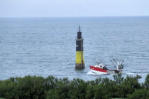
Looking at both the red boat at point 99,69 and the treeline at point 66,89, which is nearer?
the treeline at point 66,89

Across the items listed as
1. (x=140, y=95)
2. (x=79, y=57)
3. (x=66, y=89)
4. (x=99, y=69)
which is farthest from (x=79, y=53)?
(x=140, y=95)

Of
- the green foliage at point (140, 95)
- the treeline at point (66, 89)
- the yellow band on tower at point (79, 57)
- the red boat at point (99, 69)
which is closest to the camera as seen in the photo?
the green foliage at point (140, 95)

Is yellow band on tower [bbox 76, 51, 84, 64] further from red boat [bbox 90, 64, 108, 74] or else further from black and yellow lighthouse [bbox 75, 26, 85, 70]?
red boat [bbox 90, 64, 108, 74]

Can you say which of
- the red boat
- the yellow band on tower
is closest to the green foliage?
the yellow band on tower

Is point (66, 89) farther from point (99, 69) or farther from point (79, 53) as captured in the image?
point (99, 69)

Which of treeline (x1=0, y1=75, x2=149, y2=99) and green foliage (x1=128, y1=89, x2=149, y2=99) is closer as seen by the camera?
green foliage (x1=128, y1=89, x2=149, y2=99)

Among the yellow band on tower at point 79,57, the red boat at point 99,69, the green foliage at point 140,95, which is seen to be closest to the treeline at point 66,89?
the green foliage at point 140,95

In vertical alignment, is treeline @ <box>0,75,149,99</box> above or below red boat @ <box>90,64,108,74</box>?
above

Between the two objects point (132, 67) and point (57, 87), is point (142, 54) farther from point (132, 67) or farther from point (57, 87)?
point (57, 87)

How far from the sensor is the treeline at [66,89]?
24609mm

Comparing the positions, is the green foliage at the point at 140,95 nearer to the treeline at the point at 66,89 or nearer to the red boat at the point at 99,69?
the treeline at the point at 66,89

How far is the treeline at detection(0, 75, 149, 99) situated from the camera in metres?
24.6

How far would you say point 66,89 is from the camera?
25.5 meters

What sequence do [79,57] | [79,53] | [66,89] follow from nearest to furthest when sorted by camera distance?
[66,89] → [79,53] → [79,57]
